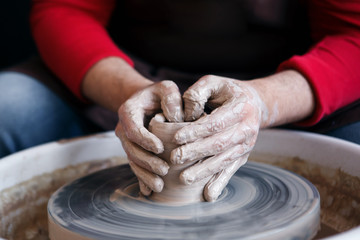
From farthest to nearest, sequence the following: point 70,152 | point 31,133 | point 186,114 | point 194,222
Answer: point 31,133 < point 70,152 < point 186,114 < point 194,222

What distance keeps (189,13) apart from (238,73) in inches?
10.6

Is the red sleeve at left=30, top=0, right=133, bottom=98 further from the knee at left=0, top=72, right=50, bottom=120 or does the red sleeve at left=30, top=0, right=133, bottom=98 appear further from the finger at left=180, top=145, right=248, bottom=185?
the finger at left=180, top=145, right=248, bottom=185

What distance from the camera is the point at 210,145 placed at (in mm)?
876

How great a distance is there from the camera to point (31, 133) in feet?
4.85

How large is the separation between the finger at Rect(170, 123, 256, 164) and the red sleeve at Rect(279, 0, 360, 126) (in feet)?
1.33

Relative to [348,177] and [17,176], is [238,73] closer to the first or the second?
[348,177]

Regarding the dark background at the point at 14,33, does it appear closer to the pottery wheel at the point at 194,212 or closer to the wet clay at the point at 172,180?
the pottery wheel at the point at 194,212

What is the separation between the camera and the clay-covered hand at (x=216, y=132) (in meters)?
0.87

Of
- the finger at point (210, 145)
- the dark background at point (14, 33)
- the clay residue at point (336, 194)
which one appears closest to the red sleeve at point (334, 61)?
the clay residue at point (336, 194)

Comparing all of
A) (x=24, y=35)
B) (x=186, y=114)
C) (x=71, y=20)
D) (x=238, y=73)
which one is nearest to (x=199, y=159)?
(x=186, y=114)

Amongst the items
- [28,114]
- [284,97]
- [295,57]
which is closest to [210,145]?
[284,97]

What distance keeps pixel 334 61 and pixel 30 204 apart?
95 centimetres

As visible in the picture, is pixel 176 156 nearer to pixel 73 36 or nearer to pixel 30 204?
pixel 30 204

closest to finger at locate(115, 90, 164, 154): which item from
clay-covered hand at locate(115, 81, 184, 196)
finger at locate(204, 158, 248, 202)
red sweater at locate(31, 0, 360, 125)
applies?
clay-covered hand at locate(115, 81, 184, 196)
